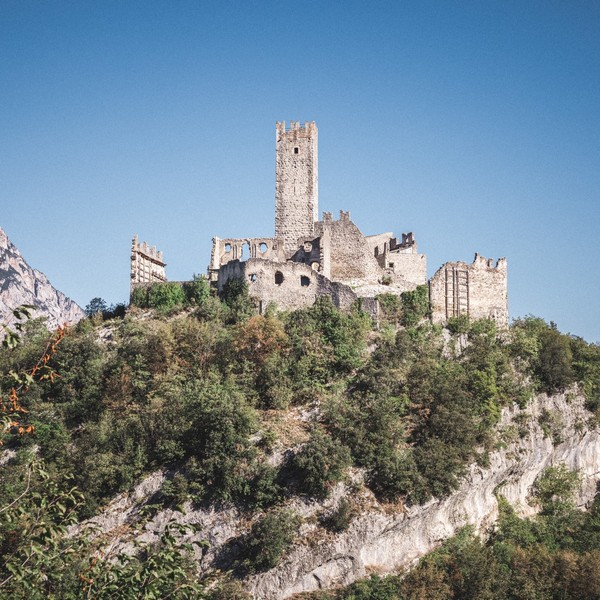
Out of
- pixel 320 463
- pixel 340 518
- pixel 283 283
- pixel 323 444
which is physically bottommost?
pixel 340 518

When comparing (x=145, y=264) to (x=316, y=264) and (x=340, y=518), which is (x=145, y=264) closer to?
(x=316, y=264)

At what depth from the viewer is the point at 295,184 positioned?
53344 mm

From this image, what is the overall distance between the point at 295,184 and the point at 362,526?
26456 mm

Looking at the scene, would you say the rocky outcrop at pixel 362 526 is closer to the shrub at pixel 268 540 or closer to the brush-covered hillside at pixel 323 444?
the brush-covered hillside at pixel 323 444

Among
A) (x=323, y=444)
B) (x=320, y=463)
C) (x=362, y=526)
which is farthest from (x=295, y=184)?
(x=362, y=526)

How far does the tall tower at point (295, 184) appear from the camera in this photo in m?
52.2

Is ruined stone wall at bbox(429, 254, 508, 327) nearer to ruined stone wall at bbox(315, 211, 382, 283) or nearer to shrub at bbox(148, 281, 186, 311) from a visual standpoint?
ruined stone wall at bbox(315, 211, 382, 283)

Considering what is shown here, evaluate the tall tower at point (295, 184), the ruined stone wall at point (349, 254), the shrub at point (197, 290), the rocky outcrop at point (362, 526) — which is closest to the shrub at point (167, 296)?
the shrub at point (197, 290)

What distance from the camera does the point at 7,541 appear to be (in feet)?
97.0

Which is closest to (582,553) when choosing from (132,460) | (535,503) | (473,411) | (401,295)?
(535,503)

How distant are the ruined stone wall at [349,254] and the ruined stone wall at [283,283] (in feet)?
10.4

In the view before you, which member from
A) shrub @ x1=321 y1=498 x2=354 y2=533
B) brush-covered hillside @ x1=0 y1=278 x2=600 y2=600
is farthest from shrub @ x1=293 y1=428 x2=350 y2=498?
shrub @ x1=321 y1=498 x2=354 y2=533

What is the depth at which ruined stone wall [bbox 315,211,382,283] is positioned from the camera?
48503 mm

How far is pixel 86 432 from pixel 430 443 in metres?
16.6
